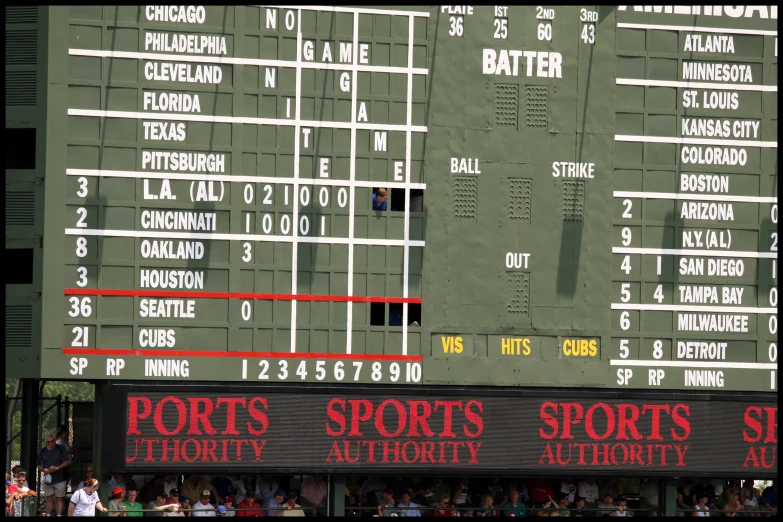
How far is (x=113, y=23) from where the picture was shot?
61.6ft

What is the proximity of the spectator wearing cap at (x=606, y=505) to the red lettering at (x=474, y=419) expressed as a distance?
2.39m

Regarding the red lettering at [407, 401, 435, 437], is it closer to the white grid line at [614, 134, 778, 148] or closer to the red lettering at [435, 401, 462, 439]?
the red lettering at [435, 401, 462, 439]

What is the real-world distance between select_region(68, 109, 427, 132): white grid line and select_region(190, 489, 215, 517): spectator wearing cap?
17.5ft

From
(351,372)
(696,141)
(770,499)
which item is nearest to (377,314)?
(351,372)

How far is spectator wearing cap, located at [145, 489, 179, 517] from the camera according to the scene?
19.2 m

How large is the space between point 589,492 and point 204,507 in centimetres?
589

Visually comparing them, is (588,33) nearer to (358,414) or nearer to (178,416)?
(358,414)

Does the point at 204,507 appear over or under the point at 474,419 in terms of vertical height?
→ under

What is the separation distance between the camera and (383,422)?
1947cm

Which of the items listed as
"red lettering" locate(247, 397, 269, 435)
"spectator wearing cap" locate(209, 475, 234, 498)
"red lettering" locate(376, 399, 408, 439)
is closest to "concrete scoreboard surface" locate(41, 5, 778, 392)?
"red lettering" locate(247, 397, 269, 435)

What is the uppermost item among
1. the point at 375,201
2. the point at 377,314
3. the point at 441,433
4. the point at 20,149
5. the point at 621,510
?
the point at 20,149

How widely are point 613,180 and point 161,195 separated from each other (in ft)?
21.5

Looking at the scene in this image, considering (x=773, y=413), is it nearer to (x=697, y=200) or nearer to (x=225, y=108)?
(x=697, y=200)

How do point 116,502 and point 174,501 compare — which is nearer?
point 116,502
